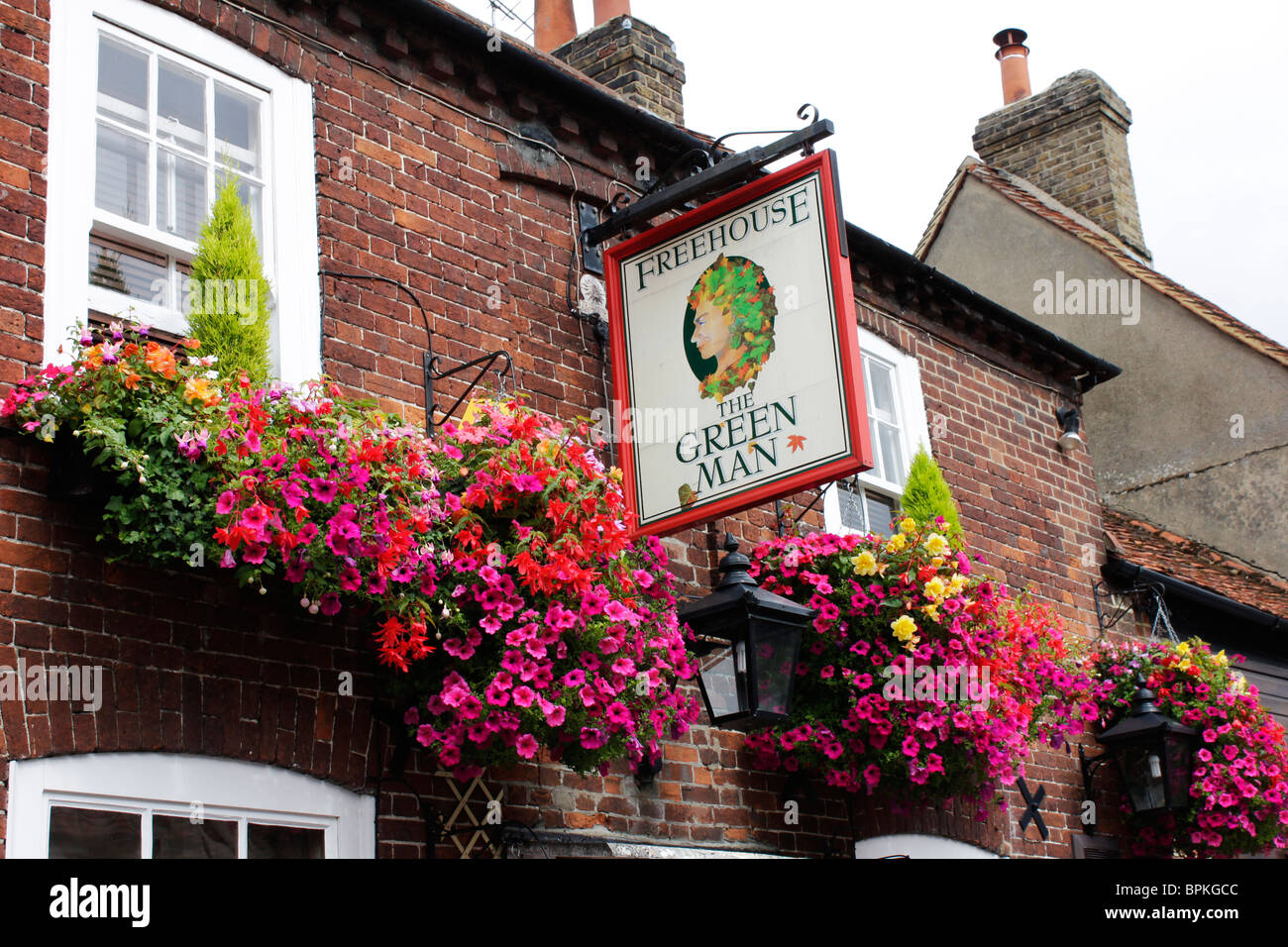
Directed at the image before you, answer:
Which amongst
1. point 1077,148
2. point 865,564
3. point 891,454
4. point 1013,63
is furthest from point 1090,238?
point 865,564

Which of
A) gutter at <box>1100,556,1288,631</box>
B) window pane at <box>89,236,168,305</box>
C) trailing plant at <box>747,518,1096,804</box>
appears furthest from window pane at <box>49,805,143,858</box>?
gutter at <box>1100,556,1288,631</box>

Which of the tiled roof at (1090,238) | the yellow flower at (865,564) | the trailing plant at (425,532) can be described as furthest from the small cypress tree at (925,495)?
the tiled roof at (1090,238)

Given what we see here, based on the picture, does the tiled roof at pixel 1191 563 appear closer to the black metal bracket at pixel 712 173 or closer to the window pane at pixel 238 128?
the black metal bracket at pixel 712 173

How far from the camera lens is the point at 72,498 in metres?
5.31

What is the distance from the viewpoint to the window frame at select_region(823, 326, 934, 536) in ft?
32.3

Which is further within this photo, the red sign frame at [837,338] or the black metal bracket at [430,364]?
the black metal bracket at [430,364]

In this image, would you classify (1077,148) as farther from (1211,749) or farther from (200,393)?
A: (200,393)

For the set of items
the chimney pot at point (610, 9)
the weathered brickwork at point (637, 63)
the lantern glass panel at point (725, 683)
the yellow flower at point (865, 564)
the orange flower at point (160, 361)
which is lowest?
the lantern glass panel at point (725, 683)

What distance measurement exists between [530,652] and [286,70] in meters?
3.17

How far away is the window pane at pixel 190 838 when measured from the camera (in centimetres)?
529

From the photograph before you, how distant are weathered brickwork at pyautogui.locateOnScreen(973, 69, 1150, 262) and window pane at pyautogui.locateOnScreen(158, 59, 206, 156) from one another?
469 inches

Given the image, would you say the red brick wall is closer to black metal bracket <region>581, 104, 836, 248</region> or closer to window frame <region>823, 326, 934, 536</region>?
window frame <region>823, 326, 934, 536</region>

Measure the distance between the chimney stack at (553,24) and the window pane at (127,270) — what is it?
5.61m

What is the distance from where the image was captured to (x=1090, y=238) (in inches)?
570
